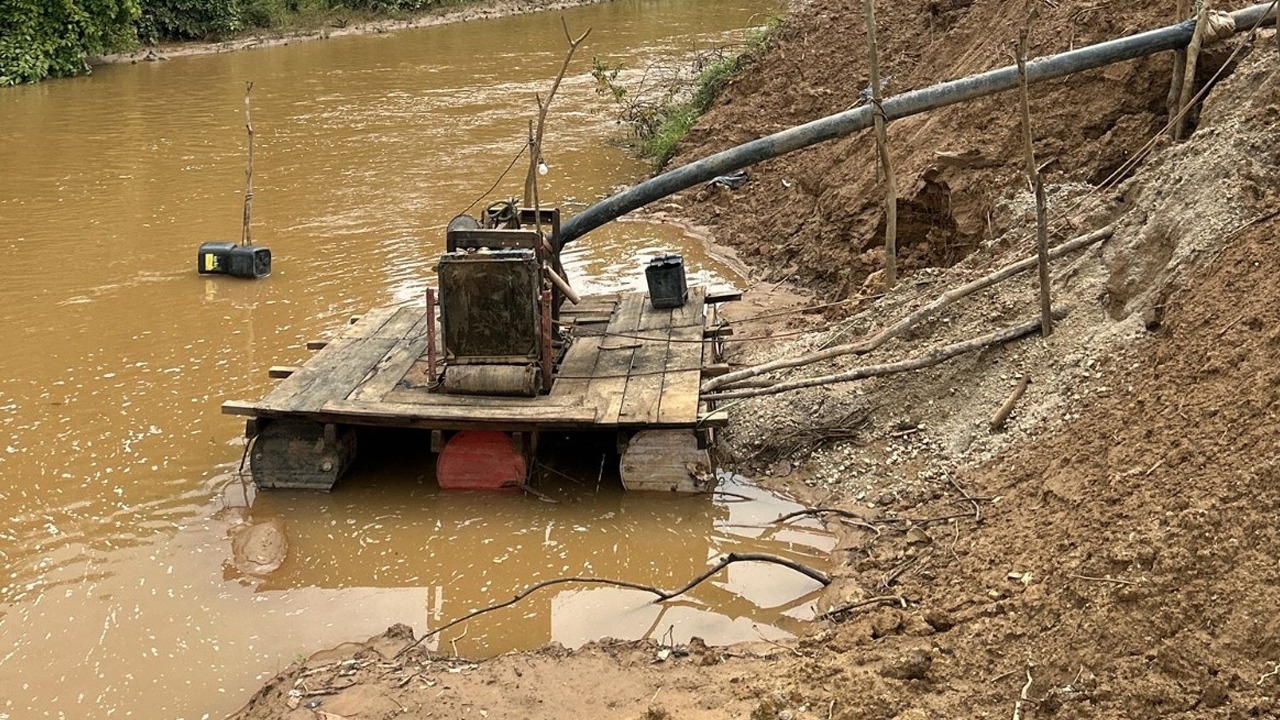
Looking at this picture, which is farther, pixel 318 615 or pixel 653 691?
pixel 318 615

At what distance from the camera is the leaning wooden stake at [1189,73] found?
24.9 feet

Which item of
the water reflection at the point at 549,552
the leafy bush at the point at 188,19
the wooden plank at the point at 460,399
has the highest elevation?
the leafy bush at the point at 188,19

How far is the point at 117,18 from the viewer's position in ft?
87.7

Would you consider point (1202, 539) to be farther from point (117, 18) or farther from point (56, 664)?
point (117, 18)

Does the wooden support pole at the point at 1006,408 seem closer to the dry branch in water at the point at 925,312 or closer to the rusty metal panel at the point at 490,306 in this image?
the dry branch in water at the point at 925,312

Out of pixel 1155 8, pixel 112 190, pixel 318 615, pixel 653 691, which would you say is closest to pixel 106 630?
pixel 318 615

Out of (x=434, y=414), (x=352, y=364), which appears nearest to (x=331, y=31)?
(x=352, y=364)

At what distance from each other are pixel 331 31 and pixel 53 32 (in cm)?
819

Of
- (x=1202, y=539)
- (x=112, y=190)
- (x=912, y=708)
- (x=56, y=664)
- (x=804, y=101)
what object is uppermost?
(x=804, y=101)

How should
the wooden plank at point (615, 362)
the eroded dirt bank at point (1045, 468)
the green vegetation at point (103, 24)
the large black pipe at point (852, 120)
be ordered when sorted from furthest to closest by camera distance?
the green vegetation at point (103, 24)
the large black pipe at point (852, 120)
the wooden plank at point (615, 362)
the eroded dirt bank at point (1045, 468)

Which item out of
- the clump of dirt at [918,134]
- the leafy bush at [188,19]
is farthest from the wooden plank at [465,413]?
the leafy bush at [188,19]

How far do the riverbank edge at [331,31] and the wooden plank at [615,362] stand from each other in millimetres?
22855

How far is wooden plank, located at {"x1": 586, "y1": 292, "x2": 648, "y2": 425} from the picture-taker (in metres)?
7.13

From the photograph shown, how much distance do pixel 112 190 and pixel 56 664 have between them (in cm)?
1118
